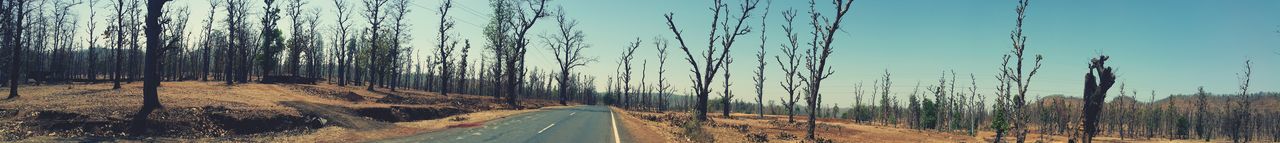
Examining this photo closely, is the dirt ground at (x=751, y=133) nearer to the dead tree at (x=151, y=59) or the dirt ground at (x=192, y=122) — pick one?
the dirt ground at (x=192, y=122)

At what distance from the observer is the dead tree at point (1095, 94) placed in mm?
10859

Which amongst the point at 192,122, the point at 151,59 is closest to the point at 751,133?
the point at 192,122

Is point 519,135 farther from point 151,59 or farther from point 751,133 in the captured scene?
point 751,133

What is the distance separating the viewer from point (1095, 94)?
1092 centimetres

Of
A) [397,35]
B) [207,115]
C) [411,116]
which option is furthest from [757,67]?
[207,115]

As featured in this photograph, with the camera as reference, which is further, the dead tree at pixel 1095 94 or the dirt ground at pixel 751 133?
the dirt ground at pixel 751 133

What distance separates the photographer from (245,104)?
1928cm

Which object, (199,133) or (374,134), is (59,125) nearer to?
(199,133)

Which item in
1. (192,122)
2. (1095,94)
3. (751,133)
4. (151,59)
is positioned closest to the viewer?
(1095,94)

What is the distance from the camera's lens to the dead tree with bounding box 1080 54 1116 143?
35.6 feet

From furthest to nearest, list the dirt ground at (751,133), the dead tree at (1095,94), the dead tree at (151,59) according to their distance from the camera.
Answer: the dirt ground at (751,133)
the dead tree at (151,59)
the dead tree at (1095,94)

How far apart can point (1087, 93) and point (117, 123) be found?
19219mm

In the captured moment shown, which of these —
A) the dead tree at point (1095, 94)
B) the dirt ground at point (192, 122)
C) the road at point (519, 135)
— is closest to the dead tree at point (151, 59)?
the dirt ground at point (192, 122)

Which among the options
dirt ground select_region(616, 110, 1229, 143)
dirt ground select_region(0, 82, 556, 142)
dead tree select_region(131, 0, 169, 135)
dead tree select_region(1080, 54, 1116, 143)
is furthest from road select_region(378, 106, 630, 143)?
dead tree select_region(1080, 54, 1116, 143)
